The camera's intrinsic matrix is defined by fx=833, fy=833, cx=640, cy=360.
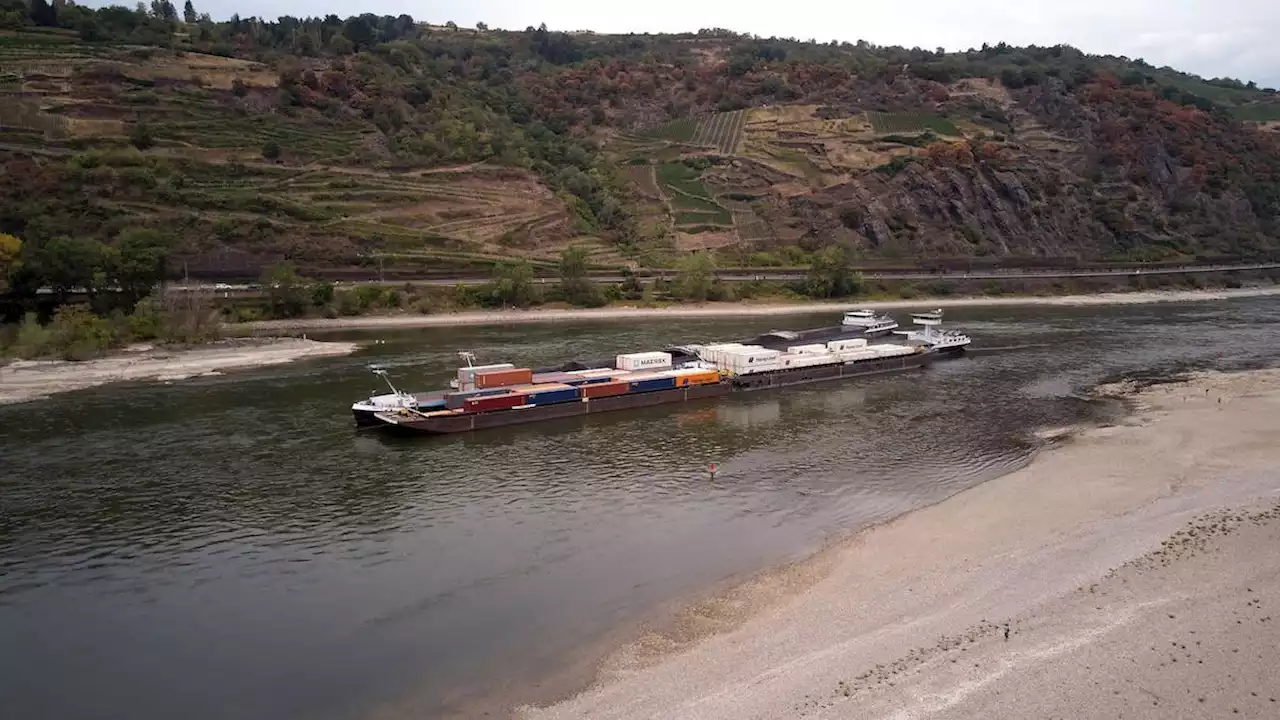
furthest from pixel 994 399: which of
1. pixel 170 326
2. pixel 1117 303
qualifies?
pixel 1117 303

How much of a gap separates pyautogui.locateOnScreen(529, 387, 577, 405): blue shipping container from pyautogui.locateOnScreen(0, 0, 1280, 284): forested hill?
43194 millimetres

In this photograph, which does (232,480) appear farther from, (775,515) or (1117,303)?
(1117,303)

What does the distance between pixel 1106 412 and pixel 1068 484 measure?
14818mm

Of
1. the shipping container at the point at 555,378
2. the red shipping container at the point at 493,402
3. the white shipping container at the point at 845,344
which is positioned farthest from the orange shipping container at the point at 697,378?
the white shipping container at the point at 845,344

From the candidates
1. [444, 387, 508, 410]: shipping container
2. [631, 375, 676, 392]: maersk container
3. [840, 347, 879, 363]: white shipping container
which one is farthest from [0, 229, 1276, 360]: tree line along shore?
[631, 375, 676, 392]: maersk container

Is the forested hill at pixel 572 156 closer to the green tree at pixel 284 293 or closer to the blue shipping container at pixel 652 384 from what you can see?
the green tree at pixel 284 293

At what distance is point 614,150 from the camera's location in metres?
140

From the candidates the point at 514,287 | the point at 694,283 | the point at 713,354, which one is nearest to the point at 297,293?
the point at 514,287

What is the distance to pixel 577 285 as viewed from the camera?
275 feet

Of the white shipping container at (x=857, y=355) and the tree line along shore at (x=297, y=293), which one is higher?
the tree line along shore at (x=297, y=293)

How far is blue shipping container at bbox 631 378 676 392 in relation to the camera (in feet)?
147

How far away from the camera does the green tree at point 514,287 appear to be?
80.6 metres

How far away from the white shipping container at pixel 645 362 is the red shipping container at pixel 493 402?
8701 mm

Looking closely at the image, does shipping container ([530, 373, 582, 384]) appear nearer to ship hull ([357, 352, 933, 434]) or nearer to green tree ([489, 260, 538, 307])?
ship hull ([357, 352, 933, 434])
